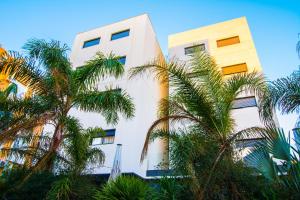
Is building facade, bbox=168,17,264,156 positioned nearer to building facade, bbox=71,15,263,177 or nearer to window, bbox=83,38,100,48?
building facade, bbox=71,15,263,177

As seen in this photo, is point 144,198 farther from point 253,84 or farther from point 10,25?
point 10,25

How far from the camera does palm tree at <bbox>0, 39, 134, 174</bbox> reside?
296 inches

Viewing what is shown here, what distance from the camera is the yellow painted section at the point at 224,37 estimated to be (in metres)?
Result: 17.4

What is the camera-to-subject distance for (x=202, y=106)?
7.27 meters

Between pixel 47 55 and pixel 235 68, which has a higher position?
pixel 235 68

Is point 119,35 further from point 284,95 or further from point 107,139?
point 284,95

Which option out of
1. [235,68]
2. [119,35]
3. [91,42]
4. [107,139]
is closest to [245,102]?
[235,68]

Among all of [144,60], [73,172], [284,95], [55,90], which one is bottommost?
[73,172]

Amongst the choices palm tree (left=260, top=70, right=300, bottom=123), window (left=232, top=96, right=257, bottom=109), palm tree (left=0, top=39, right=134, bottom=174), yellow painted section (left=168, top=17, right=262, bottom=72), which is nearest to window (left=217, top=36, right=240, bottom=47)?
yellow painted section (left=168, top=17, right=262, bottom=72)

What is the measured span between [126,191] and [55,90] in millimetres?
4150

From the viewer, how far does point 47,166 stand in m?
7.81

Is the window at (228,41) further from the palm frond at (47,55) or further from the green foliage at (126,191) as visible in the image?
the green foliage at (126,191)

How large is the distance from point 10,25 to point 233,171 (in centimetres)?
995

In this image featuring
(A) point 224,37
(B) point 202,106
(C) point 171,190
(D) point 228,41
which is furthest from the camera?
(A) point 224,37
